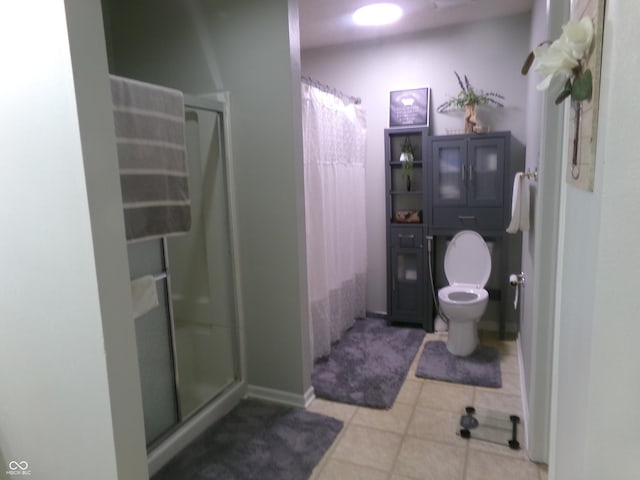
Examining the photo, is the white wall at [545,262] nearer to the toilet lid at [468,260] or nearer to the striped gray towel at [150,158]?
the toilet lid at [468,260]

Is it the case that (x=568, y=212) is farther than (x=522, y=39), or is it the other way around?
(x=522, y=39)

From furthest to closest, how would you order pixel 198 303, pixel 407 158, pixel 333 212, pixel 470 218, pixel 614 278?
pixel 407 158 < pixel 470 218 < pixel 333 212 < pixel 198 303 < pixel 614 278

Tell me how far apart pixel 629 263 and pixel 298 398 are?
2156 mm

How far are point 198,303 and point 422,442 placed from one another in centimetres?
150

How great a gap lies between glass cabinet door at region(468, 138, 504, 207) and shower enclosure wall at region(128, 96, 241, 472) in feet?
6.41

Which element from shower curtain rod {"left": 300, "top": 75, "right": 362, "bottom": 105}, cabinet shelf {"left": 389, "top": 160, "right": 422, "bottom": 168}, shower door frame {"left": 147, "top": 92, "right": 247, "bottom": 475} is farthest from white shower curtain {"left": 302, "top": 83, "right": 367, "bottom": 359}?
shower door frame {"left": 147, "top": 92, "right": 247, "bottom": 475}

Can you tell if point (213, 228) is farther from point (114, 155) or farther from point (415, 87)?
point (415, 87)

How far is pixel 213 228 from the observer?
254cm

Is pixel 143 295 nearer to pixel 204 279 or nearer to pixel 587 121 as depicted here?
pixel 204 279

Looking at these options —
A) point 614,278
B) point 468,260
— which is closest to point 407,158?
point 468,260

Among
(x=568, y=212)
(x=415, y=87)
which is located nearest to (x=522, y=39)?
(x=415, y=87)

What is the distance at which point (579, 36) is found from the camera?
87cm

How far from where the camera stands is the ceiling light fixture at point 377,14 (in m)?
2.88

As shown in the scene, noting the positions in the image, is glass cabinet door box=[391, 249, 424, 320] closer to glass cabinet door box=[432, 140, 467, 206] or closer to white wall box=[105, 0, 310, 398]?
glass cabinet door box=[432, 140, 467, 206]
